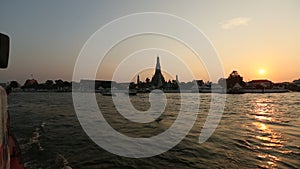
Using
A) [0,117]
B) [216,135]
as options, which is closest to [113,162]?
[0,117]

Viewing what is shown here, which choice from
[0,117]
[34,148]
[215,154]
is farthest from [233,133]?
[0,117]

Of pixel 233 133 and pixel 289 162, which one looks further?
pixel 233 133

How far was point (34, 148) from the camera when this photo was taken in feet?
42.9

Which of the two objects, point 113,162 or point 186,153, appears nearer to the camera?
point 113,162

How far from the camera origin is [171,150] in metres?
13.1

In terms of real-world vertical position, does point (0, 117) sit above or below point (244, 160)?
above

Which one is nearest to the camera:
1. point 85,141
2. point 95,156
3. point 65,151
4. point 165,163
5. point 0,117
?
point 0,117

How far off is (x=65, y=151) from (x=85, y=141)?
264 centimetres

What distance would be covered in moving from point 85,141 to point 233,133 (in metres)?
11.8

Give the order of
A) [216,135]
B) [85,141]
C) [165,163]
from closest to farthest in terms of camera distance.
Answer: [165,163] < [85,141] < [216,135]

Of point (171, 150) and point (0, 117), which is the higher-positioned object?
point (0, 117)

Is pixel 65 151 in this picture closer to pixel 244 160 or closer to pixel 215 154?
pixel 215 154

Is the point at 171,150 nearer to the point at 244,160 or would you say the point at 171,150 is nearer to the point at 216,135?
the point at 244,160

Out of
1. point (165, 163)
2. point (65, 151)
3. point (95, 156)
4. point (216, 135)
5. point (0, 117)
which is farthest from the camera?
point (216, 135)
